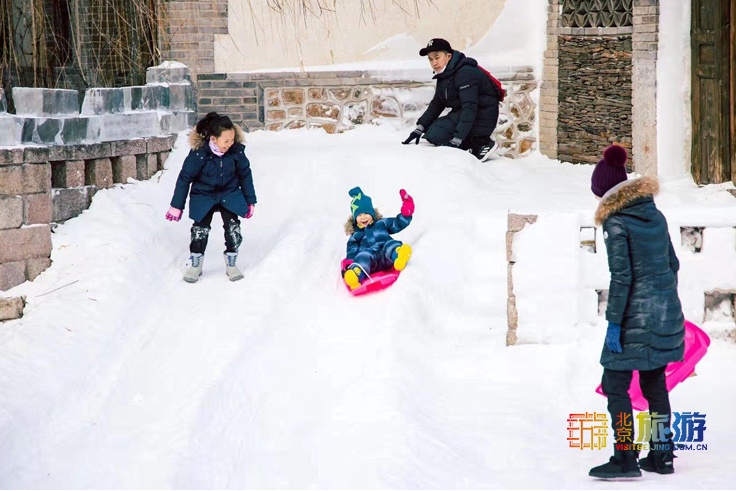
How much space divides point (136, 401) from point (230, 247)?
1890 mm

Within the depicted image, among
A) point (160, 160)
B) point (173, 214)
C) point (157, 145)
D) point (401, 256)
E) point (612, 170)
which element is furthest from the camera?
point (160, 160)

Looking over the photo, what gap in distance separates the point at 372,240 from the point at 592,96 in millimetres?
4810

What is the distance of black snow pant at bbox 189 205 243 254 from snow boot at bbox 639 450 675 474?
3.79m

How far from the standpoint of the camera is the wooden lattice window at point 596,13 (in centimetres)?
1172

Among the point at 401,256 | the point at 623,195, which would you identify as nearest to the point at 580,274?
the point at 401,256

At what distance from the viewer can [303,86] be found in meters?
12.7

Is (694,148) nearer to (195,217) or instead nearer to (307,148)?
(307,148)

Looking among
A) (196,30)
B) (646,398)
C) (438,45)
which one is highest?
(196,30)

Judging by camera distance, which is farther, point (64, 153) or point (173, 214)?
point (64, 153)

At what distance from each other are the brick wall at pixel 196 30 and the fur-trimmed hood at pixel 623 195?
7646mm

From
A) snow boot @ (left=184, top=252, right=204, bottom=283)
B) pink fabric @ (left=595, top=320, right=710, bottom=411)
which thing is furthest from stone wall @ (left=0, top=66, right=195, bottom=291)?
pink fabric @ (left=595, top=320, right=710, bottom=411)

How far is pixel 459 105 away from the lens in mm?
11883

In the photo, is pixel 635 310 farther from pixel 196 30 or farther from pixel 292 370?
pixel 196 30

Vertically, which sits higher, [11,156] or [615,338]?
[11,156]
